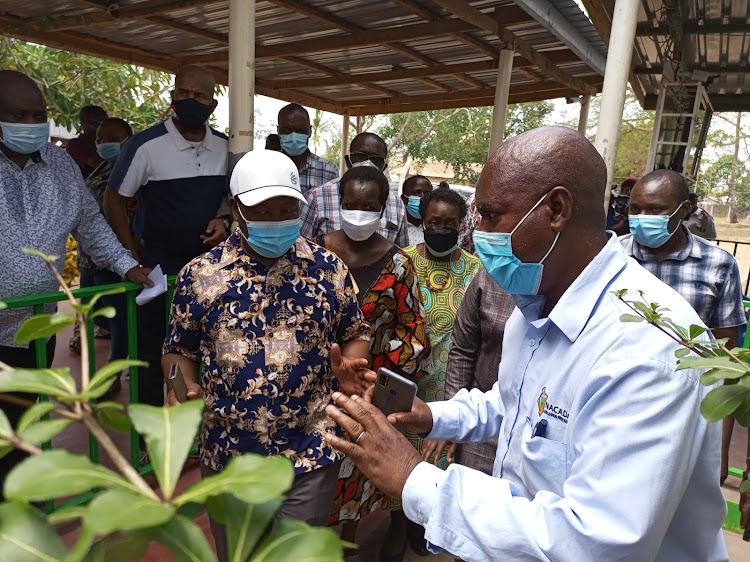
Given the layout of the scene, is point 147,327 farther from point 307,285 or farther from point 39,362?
point 307,285

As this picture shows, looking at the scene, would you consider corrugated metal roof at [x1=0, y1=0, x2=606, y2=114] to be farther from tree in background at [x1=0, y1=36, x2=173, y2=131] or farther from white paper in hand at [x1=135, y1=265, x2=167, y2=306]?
white paper in hand at [x1=135, y1=265, x2=167, y2=306]

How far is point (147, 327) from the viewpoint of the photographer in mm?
3227

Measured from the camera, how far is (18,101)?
2.45 m

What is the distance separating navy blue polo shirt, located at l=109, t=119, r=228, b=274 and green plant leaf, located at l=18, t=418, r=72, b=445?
284 cm

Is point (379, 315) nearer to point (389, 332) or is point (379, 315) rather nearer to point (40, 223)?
point (389, 332)

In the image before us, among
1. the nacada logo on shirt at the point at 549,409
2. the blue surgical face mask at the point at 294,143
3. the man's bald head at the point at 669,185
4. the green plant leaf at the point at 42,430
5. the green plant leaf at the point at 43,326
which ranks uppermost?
the blue surgical face mask at the point at 294,143

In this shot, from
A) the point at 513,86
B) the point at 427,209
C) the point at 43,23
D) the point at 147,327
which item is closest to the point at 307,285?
the point at 427,209

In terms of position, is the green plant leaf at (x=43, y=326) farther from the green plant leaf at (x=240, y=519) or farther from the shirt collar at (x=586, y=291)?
the shirt collar at (x=586, y=291)

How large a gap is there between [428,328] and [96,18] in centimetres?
502

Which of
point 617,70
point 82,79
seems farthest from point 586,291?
point 82,79

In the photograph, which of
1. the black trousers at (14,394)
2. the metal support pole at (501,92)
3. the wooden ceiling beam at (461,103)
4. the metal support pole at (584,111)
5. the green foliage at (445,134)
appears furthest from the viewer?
the green foliage at (445,134)

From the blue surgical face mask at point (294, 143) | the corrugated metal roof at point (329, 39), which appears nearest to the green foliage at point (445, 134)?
the corrugated metal roof at point (329, 39)

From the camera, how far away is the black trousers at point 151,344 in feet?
10.5

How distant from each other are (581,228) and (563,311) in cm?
21
